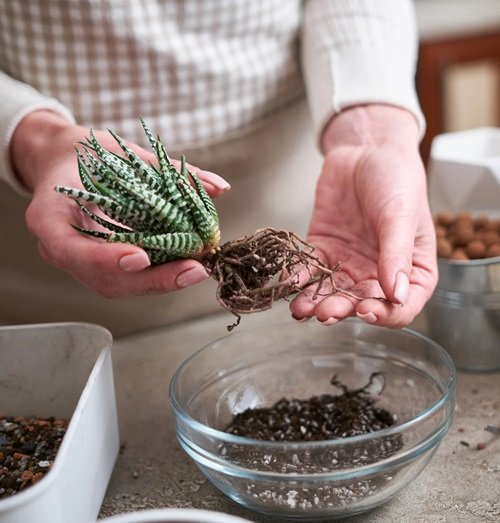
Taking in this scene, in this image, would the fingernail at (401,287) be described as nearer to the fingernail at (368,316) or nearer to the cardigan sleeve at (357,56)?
the fingernail at (368,316)

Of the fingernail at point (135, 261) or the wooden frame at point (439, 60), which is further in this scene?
the wooden frame at point (439, 60)

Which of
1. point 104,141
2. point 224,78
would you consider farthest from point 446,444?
point 224,78

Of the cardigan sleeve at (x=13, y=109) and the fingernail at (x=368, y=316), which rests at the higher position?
the cardigan sleeve at (x=13, y=109)

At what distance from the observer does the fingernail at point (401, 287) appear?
896mm

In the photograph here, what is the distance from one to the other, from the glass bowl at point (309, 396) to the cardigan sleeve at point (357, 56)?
37cm

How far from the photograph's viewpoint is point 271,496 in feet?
2.76

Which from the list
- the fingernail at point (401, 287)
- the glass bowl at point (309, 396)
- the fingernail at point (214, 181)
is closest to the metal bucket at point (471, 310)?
the glass bowl at point (309, 396)

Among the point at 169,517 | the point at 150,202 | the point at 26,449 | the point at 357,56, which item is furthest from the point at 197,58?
the point at 169,517

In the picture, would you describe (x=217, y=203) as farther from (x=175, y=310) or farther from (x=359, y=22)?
(x=359, y=22)

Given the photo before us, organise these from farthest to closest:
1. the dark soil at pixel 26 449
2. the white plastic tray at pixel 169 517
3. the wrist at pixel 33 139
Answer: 1. the wrist at pixel 33 139
2. the dark soil at pixel 26 449
3. the white plastic tray at pixel 169 517

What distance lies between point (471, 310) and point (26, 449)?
63 cm

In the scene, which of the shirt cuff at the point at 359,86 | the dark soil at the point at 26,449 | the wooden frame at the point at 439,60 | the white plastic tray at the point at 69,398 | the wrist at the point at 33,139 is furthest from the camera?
the wooden frame at the point at 439,60

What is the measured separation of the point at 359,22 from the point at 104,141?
0.51 metres

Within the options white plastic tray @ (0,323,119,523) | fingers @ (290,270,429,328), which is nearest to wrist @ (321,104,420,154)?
fingers @ (290,270,429,328)
